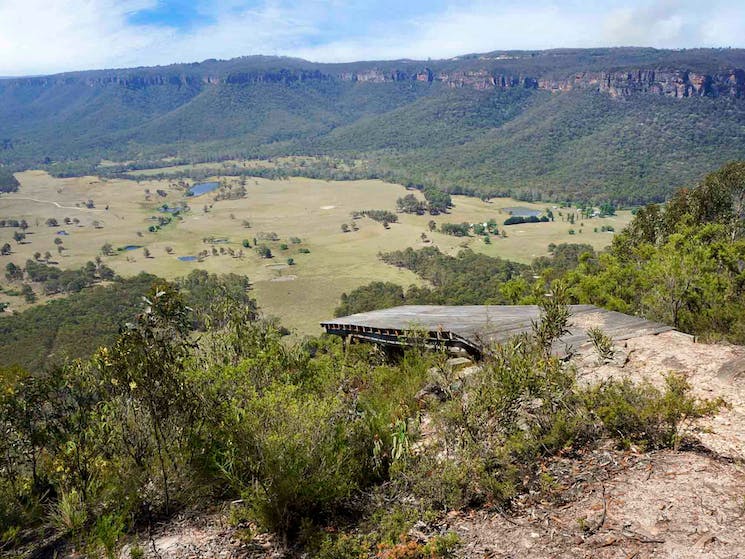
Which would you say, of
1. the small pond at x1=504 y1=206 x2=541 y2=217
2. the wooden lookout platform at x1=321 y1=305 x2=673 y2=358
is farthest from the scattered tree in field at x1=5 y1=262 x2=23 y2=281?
the small pond at x1=504 y1=206 x2=541 y2=217

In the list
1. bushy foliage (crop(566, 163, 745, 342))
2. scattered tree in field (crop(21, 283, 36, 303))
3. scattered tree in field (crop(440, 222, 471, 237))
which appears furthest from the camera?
scattered tree in field (crop(440, 222, 471, 237))

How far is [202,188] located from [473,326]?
17607cm

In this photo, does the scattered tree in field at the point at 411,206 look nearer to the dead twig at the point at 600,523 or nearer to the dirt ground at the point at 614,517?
the dirt ground at the point at 614,517

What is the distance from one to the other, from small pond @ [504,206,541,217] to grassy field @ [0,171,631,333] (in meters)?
2.74

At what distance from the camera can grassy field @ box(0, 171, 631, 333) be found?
252 ft

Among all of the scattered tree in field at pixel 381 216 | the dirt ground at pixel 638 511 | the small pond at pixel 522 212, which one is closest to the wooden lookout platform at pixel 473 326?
the dirt ground at pixel 638 511

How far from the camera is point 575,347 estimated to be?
12.9m

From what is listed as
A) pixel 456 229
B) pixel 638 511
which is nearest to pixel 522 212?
pixel 456 229

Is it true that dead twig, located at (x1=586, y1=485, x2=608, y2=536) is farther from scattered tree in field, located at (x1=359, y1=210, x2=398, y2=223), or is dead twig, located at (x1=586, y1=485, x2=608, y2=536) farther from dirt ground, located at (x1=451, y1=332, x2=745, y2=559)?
scattered tree in field, located at (x1=359, y1=210, x2=398, y2=223)

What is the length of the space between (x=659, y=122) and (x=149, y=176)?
Answer: 176570mm

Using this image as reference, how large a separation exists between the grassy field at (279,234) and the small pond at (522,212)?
9.00 ft

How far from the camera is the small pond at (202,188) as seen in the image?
16520 cm

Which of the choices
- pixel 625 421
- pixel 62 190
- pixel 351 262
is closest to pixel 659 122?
pixel 351 262

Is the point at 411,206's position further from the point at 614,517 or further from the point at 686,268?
the point at 614,517
